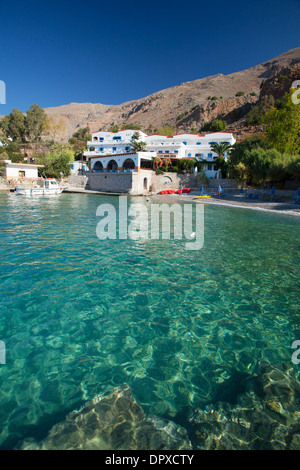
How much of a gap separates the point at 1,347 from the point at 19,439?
1850mm

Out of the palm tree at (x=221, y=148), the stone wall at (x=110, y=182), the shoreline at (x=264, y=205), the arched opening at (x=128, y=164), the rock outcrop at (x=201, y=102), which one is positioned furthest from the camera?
the rock outcrop at (x=201, y=102)

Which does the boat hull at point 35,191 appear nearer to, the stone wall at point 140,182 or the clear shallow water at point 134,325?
the stone wall at point 140,182

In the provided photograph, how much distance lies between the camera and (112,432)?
268cm

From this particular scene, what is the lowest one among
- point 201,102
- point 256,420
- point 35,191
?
point 256,420

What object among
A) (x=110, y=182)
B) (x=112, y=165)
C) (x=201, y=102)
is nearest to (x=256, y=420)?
(x=110, y=182)

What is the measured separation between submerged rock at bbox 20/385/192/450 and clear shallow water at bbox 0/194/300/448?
179mm

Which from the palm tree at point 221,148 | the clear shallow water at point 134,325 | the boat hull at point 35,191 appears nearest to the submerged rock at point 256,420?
the clear shallow water at point 134,325

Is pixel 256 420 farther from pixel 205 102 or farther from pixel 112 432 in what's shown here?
pixel 205 102

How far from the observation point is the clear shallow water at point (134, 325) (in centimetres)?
326

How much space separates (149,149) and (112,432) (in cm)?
5673

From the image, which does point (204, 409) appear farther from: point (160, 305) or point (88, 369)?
point (160, 305)

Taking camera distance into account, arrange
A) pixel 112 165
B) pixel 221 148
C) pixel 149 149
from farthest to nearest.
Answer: pixel 149 149, pixel 112 165, pixel 221 148

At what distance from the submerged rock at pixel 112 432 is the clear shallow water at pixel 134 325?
0.18m
